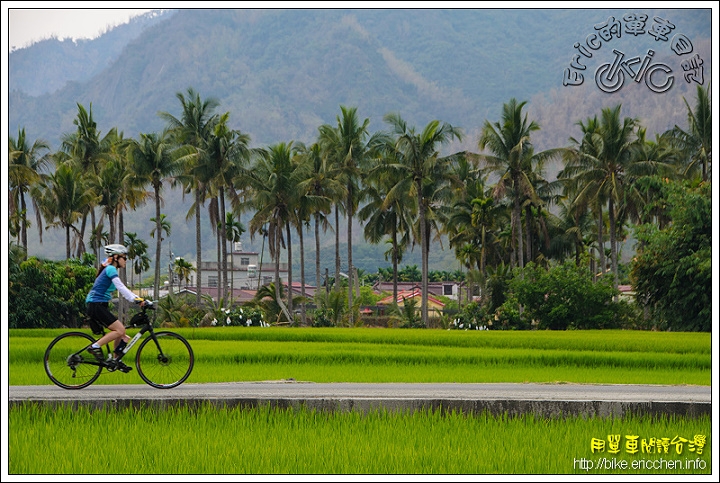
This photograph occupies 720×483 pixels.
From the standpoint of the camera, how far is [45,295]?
39.4m

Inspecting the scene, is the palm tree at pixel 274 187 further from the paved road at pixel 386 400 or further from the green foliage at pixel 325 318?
the paved road at pixel 386 400

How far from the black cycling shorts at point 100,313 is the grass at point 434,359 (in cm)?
349

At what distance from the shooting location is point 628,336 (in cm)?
2794

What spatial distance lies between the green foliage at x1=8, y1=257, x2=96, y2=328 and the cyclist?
29.8 m

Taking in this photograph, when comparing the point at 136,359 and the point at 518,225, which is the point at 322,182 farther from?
the point at 136,359

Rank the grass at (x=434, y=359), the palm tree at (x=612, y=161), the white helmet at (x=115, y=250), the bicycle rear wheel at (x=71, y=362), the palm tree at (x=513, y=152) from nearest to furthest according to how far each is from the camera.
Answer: the white helmet at (x=115, y=250)
the bicycle rear wheel at (x=71, y=362)
the grass at (x=434, y=359)
the palm tree at (x=612, y=161)
the palm tree at (x=513, y=152)

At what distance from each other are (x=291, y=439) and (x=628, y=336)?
69.3 feet

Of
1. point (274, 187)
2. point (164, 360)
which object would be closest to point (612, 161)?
point (274, 187)

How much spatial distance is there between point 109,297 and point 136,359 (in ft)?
3.67

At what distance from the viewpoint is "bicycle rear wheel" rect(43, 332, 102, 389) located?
1097cm

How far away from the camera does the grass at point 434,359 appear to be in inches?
666

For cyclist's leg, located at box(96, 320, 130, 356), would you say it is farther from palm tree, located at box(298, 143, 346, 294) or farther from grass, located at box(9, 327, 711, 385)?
palm tree, located at box(298, 143, 346, 294)

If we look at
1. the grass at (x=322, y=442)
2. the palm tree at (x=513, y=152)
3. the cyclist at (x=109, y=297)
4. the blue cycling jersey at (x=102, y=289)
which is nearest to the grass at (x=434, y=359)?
the cyclist at (x=109, y=297)

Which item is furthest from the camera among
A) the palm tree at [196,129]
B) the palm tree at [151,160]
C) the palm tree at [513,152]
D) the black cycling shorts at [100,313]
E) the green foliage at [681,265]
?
the palm tree at [196,129]
